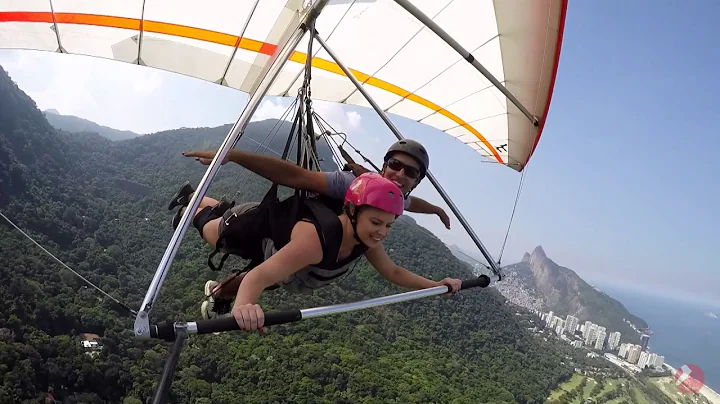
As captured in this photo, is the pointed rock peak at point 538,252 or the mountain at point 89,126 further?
the mountain at point 89,126

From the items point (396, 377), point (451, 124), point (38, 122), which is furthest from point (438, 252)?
point (38, 122)

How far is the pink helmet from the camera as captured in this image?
5.25 feet

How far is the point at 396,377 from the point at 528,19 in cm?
4304

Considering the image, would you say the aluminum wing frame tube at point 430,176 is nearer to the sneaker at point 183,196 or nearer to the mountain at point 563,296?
the sneaker at point 183,196

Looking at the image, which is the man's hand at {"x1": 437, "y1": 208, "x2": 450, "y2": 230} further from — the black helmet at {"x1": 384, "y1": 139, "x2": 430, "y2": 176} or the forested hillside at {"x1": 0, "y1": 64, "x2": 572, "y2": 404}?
the forested hillside at {"x1": 0, "y1": 64, "x2": 572, "y2": 404}

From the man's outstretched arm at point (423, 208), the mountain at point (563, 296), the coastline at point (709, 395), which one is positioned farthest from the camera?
the mountain at point (563, 296)

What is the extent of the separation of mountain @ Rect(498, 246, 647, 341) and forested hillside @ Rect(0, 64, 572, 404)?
5066 centimetres

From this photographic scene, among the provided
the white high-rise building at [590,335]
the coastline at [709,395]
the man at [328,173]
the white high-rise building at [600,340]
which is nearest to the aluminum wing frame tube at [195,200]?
the man at [328,173]

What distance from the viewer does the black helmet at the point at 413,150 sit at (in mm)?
2221

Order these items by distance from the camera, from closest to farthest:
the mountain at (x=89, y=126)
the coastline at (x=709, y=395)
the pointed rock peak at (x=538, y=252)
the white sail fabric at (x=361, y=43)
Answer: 1. the white sail fabric at (x=361, y=43)
2. the coastline at (x=709, y=395)
3. the pointed rock peak at (x=538, y=252)
4. the mountain at (x=89, y=126)

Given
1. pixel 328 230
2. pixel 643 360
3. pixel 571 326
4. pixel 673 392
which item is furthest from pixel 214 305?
pixel 643 360

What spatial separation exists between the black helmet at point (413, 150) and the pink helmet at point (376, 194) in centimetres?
60

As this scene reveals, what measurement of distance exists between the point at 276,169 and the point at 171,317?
35125 mm

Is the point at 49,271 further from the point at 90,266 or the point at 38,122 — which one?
the point at 38,122
